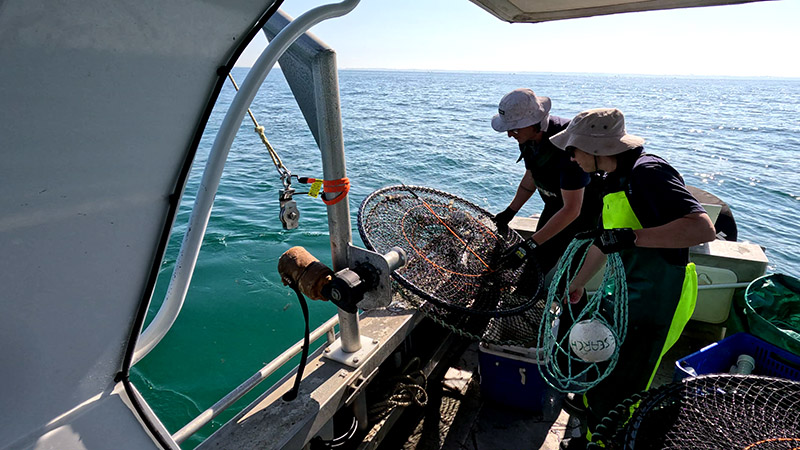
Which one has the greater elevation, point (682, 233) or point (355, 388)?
point (682, 233)

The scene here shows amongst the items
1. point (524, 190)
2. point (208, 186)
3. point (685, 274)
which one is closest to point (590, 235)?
point (685, 274)

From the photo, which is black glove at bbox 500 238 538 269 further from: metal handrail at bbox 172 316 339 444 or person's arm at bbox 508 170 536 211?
metal handrail at bbox 172 316 339 444

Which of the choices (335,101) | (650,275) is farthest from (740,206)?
(335,101)

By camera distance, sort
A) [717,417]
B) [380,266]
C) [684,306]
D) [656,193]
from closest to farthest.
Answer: [717,417]
[380,266]
[656,193]
[684,306]

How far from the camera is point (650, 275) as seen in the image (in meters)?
2.31

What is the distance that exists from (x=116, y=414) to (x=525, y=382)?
7.97 feet

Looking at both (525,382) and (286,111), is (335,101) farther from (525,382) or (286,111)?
(286,111)

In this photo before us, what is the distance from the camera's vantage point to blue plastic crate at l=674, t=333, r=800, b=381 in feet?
8.42

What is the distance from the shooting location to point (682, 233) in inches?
80.4

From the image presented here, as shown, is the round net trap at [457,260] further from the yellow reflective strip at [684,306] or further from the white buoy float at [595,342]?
the yellow reflective strip at [684,306]

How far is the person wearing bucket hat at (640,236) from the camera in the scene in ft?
6.86

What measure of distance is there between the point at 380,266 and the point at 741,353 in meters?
2.61

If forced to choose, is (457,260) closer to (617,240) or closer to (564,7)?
(617,240)

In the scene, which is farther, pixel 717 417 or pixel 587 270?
pixel 587 270
